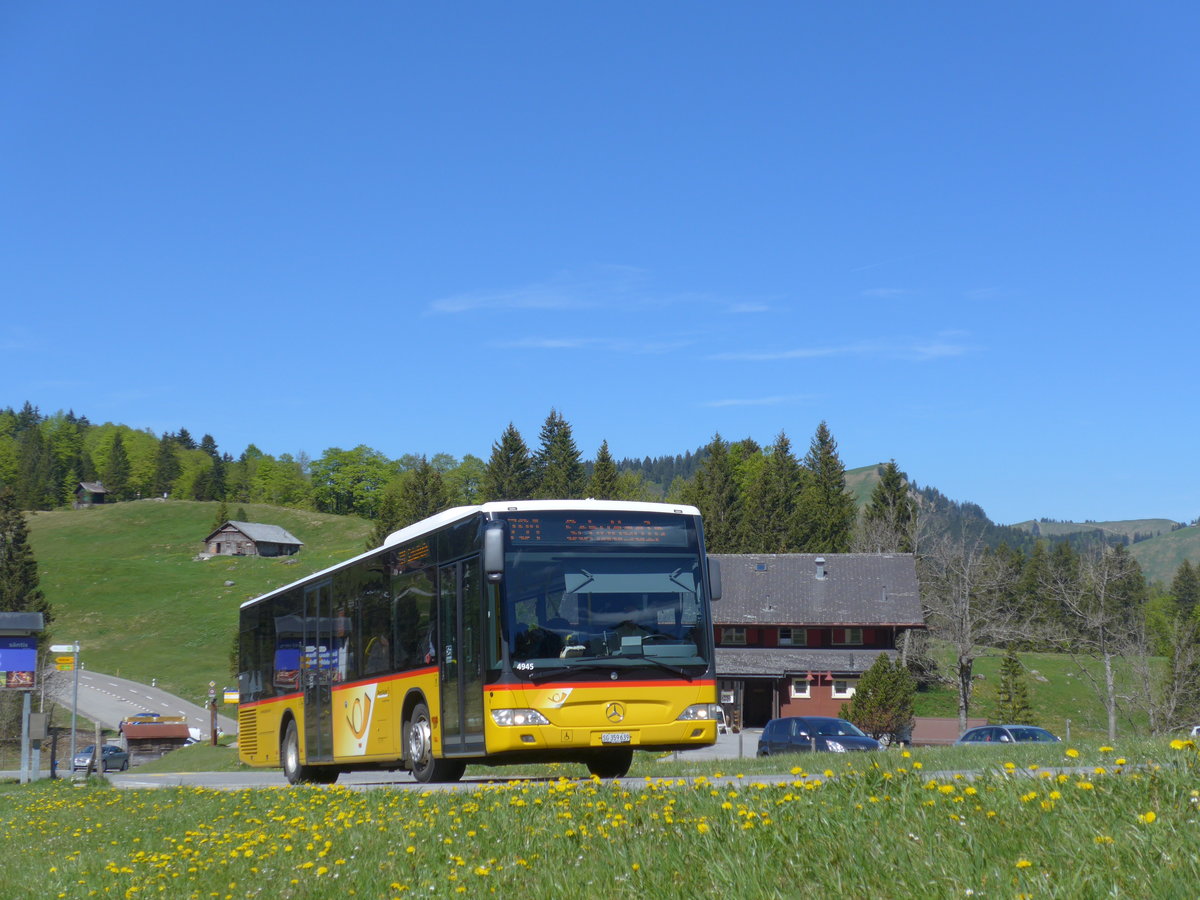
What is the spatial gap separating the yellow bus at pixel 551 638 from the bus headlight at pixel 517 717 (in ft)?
0.07

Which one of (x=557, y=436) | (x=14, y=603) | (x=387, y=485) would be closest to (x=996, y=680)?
(x=557, y=436)

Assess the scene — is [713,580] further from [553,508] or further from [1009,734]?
[1009,734]

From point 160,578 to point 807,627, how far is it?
281 ft

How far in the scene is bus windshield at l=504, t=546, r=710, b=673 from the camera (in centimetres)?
1466

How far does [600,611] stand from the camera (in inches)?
587

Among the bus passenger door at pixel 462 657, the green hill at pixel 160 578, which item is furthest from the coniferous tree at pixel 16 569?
the bus passenger door at pixel 462 657

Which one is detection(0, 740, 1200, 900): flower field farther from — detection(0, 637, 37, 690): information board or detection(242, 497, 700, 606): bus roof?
detection(0, 637, 37, 690): information board

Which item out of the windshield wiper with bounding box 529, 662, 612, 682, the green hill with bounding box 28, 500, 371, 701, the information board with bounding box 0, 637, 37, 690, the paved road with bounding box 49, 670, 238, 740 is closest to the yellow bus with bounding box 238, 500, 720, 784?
the windshield wiper with bounding box 529, 662, 612, 682

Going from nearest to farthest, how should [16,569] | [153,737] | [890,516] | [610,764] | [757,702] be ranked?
1. [610,764]
2. [153,737]
3. [757,702]
4. [16,569]
5. [890,516]

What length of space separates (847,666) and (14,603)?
64491 mm

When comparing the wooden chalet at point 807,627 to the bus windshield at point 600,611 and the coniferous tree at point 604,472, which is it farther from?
the bus windshield at point 600,611

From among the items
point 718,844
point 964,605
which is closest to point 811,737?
point 718,844

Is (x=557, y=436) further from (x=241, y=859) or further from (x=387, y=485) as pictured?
(x=241, y=859)

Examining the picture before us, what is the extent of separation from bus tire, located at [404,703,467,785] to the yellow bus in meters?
0.02
